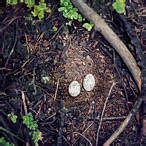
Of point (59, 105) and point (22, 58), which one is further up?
point (22, 58)

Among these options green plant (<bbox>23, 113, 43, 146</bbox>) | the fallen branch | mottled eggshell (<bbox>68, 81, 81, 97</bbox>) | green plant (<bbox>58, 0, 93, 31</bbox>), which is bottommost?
→ green plant (<bbox>23, 113, 43, 146</bbox>)

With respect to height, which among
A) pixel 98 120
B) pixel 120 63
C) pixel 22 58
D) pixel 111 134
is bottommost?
pixel 111 134

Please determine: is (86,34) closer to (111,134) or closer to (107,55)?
(107,55)

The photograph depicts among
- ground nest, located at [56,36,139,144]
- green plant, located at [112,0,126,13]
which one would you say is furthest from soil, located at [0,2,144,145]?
green plant, located at [112,0,126,13]

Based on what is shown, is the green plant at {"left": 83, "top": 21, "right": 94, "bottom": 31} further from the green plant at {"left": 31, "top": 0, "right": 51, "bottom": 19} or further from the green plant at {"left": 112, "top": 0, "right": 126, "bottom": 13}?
the green plant at {"left": 31, "top": 0, "right": 51, "bottom": 19}

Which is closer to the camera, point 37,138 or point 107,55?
point 37,138

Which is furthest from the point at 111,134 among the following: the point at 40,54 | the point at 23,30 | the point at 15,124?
the point at 23,30

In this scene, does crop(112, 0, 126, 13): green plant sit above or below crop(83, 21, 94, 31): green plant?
above

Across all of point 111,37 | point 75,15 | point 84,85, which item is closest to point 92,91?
point 84,85
